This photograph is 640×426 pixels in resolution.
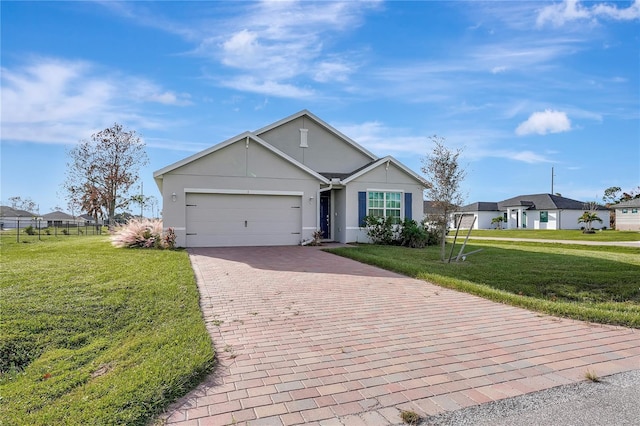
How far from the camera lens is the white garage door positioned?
49.5ft

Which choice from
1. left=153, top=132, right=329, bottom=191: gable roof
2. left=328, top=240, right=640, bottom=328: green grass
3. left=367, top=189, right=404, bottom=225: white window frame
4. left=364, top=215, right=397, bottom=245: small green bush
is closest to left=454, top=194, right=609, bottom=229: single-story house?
left=367, top=189, right=404, bottom=225: white window frame

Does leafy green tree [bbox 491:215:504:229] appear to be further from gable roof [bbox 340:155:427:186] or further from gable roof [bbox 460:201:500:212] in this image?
gable roof [bbox 340:155:427:186]

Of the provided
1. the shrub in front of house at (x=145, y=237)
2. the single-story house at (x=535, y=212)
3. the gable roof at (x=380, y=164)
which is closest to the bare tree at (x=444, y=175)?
the gable roof at (x=380, y=164)

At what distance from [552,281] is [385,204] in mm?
10024

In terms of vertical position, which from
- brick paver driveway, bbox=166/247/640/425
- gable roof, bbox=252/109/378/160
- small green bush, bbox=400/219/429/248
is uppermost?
gable roof, bbox=252/109/378/160

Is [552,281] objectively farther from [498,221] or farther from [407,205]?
[498,221]

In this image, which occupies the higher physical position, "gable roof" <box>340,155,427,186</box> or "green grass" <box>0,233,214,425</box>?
"gable roof" <box>340,155,427,186</box>

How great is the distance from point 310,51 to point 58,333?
1108cm

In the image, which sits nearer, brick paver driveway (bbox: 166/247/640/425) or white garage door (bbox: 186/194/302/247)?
brick paver driveway (bbox: 166/247/640/425)

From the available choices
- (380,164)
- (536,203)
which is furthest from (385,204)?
(536,203)

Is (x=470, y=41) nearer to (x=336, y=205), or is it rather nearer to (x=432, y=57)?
(x=432, y=57)

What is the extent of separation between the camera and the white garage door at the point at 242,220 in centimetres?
1510

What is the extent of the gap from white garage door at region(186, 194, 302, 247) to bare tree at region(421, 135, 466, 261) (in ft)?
20.6

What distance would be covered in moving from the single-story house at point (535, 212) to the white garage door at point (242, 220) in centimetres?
2729
